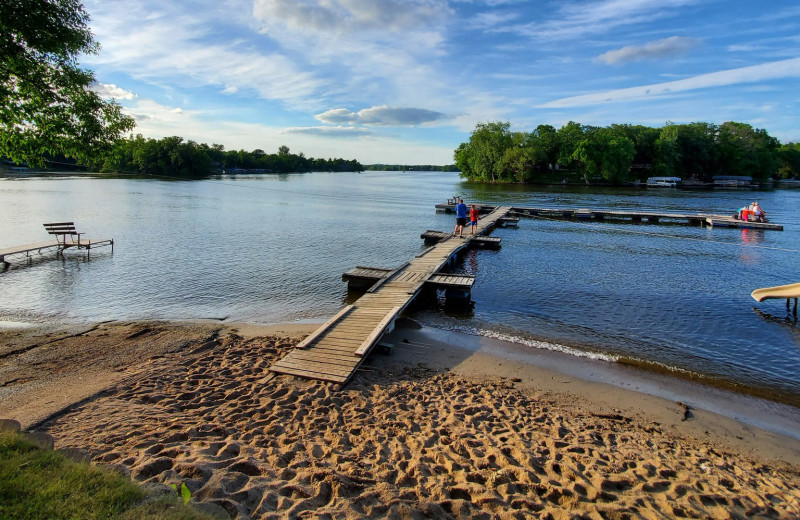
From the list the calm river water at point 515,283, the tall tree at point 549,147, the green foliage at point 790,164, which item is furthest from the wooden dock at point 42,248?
the green foliage at point 790,164

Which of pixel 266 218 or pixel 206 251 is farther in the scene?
pixel 266 218

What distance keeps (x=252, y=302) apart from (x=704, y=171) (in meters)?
125

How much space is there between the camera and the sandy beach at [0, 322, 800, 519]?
520 centimetres

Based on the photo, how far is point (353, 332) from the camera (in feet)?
35.8

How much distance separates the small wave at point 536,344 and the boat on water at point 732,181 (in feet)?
353

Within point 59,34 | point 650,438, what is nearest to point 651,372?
point 650,438

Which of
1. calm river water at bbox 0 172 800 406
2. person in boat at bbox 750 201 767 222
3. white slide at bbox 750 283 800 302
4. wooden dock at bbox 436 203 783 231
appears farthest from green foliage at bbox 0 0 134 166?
person in boat at bbox 750 201 767 222

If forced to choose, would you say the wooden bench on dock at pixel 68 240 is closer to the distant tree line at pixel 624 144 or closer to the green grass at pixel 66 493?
the green grass at pixel 66 493

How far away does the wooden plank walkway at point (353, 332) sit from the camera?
8883 millimetres

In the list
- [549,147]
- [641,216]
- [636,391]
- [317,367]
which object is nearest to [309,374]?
[317,367]

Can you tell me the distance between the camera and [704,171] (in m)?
107

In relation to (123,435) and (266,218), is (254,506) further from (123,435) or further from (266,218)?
(266,218)

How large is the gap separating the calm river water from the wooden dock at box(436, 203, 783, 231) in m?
1.39

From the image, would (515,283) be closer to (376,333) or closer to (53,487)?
(376,333)
